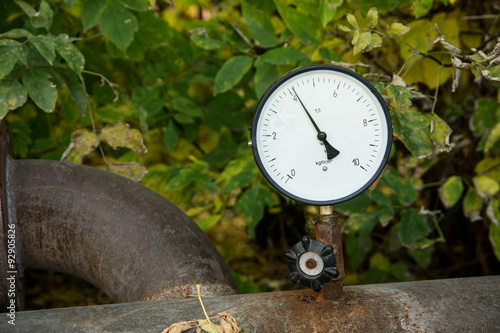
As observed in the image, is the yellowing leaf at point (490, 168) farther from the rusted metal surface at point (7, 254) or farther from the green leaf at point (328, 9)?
the rusted metal surface at point (7, 254)

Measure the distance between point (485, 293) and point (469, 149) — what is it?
1.45 metres

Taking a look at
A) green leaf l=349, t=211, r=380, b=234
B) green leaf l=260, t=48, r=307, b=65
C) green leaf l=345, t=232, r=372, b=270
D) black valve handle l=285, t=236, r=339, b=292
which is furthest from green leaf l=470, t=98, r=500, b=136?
black valve handle l=285, t=236, r=339, b=292

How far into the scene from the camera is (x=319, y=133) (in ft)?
4.29

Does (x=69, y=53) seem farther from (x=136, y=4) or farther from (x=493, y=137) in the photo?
(x=493, y=137)

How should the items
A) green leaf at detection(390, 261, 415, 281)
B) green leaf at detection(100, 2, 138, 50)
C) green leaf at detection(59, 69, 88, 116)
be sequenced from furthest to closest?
1. green leaf at detection(390, 261, 415, 281)
2. green leaf at detection(100, 2, 138, 50)
3. green leaf at detection(59, 69, 88, 116)

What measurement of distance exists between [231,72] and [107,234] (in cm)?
77

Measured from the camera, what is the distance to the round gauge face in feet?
4.30

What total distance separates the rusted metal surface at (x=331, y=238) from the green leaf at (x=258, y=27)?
2.77 feet

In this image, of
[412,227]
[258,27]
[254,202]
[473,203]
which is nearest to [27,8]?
[258,27]

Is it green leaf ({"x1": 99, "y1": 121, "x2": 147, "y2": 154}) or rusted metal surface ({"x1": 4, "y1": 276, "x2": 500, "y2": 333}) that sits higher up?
green leaf ({"x1": 99, "y1": 121, "x2": 147, "y2": 154})

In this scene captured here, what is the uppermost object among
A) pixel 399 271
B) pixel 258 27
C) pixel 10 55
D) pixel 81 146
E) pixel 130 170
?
pixel 258 27

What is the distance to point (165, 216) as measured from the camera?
5.20ft

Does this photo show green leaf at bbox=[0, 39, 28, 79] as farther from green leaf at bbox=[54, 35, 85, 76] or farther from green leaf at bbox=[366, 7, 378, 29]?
green leaf at bbox=[366, 7, 378, 29]

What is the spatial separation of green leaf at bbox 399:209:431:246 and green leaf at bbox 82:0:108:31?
1.36 m
